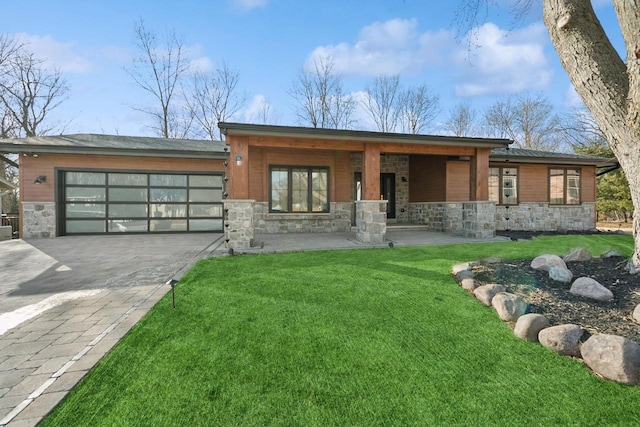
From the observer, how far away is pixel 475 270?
14.2ft

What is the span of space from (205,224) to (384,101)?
53.6ft

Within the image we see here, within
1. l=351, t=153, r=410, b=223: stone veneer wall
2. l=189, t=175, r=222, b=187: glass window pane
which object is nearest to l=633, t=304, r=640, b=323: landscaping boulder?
l=351, t=153, r=410, b=223: stone veneer wall

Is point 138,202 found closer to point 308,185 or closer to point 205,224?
point 205,224

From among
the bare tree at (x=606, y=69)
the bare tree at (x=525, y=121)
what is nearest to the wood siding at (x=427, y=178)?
the bare tree at (x=606, y=69)

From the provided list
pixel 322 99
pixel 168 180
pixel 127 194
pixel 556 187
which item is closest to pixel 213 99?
pixel 322 99

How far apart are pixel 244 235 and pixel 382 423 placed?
5856 millimetres

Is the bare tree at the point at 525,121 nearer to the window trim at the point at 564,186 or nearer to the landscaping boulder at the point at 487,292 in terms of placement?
the window trim at the point at 564,186

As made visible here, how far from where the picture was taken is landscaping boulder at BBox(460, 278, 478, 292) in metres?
3.61

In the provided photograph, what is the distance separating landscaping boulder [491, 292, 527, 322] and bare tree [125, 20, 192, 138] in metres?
21.3

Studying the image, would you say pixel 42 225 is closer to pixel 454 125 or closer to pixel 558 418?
pixel 558 418

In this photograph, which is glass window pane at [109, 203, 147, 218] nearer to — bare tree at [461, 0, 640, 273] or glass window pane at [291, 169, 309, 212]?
glass window pane at [291, 169, 309, 212]

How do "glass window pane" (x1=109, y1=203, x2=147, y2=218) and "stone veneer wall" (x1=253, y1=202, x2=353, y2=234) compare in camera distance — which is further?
"stone veneer wall" (x1=253, y1=202, x2=353, y2=234)

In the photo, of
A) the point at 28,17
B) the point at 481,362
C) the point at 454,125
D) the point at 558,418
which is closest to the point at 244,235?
the point at 481,362

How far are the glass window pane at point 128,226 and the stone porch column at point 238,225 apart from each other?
17.5ft
